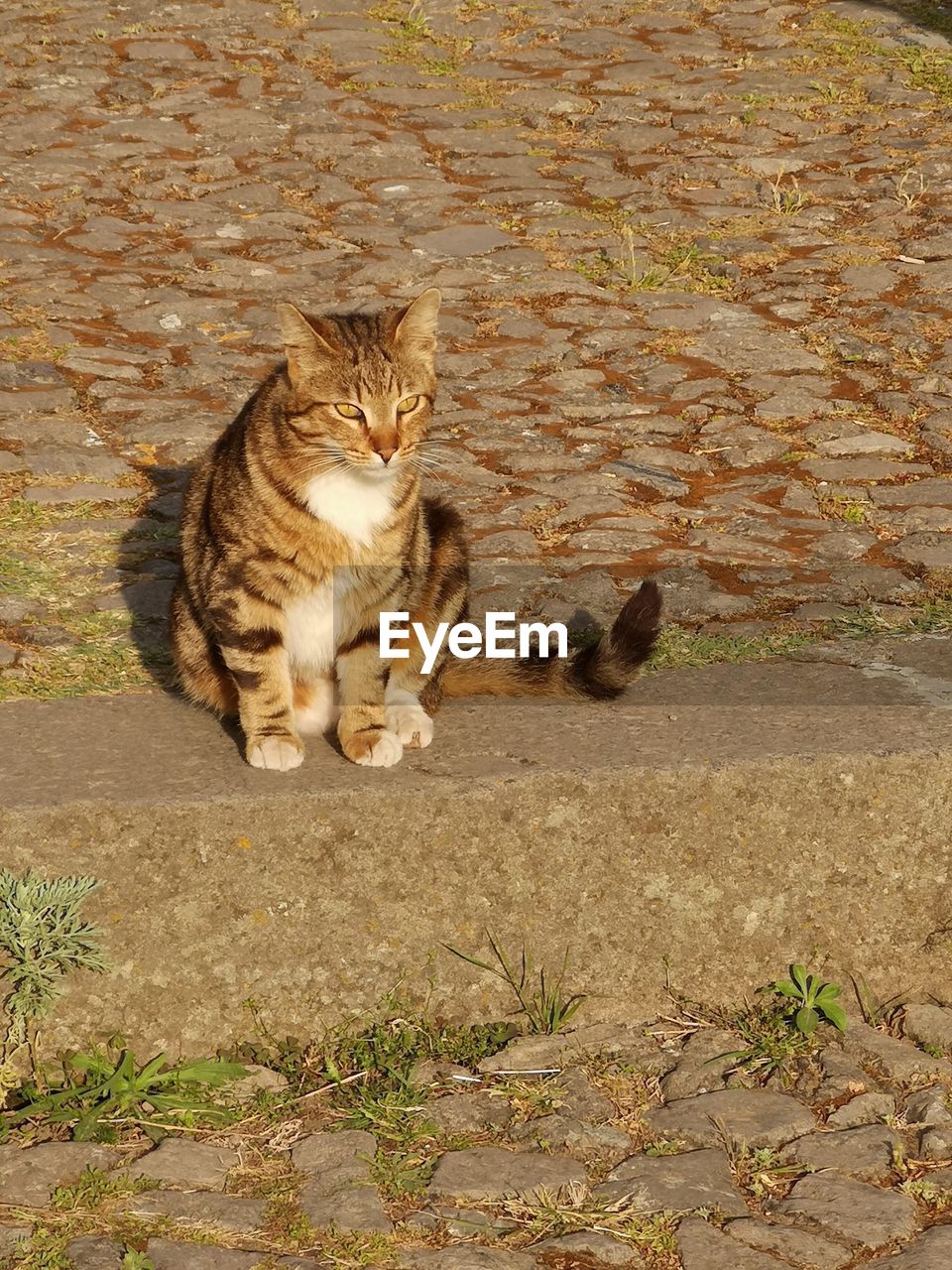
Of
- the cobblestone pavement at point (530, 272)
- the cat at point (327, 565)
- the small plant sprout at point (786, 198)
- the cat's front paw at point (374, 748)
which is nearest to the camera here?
the cat's front paw at point (374, 748)

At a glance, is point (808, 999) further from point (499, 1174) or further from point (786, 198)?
point (786, 198)

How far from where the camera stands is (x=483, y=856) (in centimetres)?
353

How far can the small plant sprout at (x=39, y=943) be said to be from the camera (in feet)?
10.8

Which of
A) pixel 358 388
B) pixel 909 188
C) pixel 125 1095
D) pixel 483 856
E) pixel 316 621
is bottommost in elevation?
pixel 125 1095

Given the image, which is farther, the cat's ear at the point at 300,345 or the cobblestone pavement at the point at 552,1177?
the cat's ear at the point at 300,345

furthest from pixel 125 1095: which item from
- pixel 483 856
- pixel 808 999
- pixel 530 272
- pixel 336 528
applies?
pixel 530 272

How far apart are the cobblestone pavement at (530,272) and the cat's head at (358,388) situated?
896mm

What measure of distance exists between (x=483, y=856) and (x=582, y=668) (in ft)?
2.59

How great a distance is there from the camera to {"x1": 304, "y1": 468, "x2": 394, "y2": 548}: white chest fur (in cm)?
383

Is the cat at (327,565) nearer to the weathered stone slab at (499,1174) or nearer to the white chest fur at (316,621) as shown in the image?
the white chest fur at (316,621)

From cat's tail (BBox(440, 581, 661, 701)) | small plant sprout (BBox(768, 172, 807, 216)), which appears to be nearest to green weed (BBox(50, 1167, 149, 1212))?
cat's tail (BBox(440, 581, 661, 701))

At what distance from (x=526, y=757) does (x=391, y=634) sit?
1.82 ft

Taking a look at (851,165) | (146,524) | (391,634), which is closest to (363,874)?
(391,634)

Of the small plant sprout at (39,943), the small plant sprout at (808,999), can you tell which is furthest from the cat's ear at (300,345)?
the small plant sprout at (808,999)
